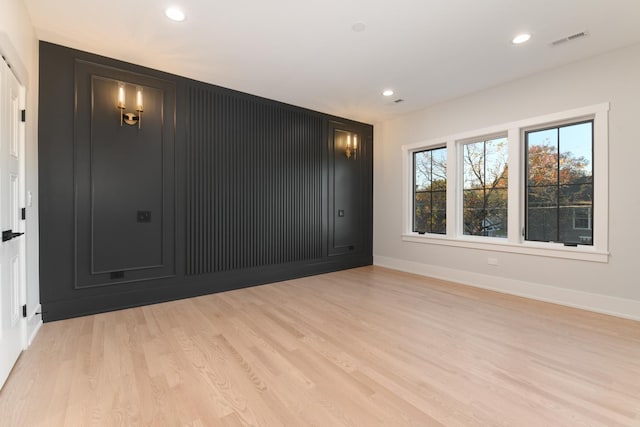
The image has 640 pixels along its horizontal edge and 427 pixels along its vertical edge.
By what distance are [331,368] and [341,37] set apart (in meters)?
3.06

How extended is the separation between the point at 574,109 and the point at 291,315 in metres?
4.13

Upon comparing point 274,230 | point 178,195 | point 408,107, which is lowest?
point 274,230

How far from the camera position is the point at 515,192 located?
13.2ft

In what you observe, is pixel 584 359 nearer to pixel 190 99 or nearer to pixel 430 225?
pixel 430 225

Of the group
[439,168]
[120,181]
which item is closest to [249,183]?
[120,181]

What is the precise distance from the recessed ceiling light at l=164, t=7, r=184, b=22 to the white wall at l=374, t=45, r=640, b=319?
3.98 m

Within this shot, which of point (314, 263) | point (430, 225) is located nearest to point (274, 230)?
point (314, 263)

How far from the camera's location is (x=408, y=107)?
16.6 feet

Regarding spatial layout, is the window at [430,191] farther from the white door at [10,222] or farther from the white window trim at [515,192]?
the white door at [10,222]

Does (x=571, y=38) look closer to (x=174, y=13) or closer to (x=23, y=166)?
(x=174, y=13)

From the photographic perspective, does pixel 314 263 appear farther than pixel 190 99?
Yes

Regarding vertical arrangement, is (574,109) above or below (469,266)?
above

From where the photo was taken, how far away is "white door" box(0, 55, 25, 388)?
77.3 inches

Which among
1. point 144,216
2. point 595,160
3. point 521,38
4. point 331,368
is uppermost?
point 521,38
